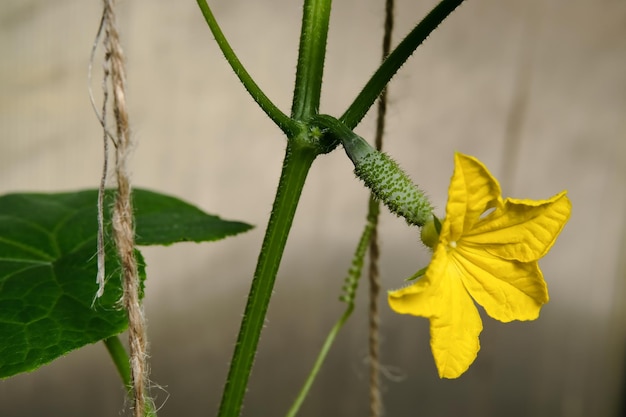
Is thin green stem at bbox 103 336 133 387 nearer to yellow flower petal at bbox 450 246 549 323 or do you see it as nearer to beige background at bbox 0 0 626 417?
yellow flower petal at bbox 450 246 549 323

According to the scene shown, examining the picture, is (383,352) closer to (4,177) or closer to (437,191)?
(437,191)

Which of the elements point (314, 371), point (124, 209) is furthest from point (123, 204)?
point (314, 371)

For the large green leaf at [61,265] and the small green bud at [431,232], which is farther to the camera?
the large green leaf at [61,265]

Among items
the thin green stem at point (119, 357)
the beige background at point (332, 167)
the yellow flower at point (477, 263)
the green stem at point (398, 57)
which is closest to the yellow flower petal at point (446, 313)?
the yellow flower at point (477, 263)

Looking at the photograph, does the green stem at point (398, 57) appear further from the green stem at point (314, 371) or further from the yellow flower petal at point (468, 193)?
the green stem at point (314, 371)

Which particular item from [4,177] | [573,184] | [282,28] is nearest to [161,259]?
[4,177]

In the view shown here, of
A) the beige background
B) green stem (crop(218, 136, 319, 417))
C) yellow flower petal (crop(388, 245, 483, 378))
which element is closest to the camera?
yellow flower petal (crop(388, 245, 483, 378))

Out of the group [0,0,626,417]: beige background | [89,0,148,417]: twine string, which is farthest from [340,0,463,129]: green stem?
[0,0,626,417]: beige background
